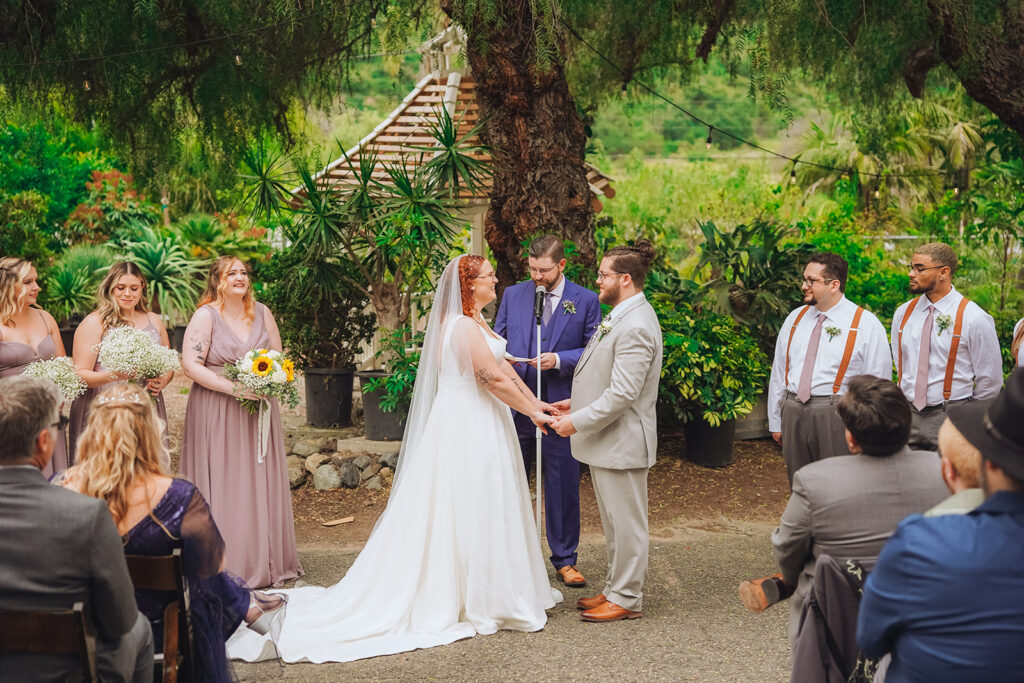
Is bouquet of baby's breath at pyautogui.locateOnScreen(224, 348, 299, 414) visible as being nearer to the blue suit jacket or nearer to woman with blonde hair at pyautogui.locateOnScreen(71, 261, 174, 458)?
woman with blonde hair at pyautogui.locateOnScreen(71, 261, 174, 458)

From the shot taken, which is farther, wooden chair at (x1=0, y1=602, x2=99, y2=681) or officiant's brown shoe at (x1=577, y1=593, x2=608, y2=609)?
officiant's brown shoe at (x1=577, y1=593, x2=608, y2=609)

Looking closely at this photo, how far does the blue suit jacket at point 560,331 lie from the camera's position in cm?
617

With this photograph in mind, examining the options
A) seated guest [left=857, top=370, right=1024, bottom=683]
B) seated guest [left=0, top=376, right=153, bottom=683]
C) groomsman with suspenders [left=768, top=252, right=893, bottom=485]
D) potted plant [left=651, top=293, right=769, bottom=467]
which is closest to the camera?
seated guest [left=857, top=370, right=1024, bottom=683]

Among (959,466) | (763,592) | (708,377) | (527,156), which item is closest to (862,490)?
(763,592)

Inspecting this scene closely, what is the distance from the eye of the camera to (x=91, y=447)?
3.33 meters

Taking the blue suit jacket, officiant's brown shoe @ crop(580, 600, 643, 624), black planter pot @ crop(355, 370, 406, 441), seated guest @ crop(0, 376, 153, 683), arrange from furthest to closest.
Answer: black planter pot @ crop(355, 370, 406, 441) → the blue suit jacket → officiant's brown shoe @ crop(580, 600, 643, 624) → seated guest @ crop(0, 376, 153, 683)

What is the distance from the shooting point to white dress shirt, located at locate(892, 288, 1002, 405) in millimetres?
5594

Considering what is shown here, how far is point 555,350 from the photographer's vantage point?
6230mm

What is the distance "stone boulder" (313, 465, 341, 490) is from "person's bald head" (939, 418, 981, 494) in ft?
20.2

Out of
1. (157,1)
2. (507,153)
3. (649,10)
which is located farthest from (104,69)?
(649,10)

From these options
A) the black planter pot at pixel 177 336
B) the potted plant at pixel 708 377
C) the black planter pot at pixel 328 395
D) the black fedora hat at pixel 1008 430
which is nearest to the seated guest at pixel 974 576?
the black fedora hat at pixel 1008 430

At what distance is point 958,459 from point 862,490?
724mm

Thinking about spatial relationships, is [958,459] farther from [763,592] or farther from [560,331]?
[560,331]

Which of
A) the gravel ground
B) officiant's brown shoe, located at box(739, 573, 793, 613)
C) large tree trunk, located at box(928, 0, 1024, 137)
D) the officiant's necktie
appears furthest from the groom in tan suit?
large tree trunk, located at box(928, 0, 1024, 137)
